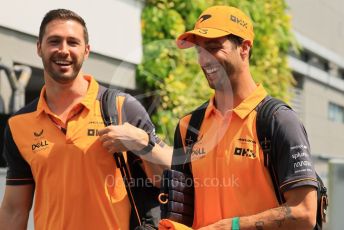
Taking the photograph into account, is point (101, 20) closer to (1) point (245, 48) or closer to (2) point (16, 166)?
(2) point (16, 166)

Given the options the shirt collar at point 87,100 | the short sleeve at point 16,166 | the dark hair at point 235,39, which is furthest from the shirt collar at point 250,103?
the short sleeve at point 16,166

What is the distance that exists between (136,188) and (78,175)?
0.32 metres

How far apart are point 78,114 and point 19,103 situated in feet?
13.7

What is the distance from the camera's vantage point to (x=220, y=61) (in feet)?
9.89

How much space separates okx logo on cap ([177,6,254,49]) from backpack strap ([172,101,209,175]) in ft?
1.13

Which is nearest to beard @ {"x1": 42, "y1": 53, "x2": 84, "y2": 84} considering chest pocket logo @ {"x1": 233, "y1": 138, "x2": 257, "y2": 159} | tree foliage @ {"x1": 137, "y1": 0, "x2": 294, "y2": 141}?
chest pocket logo @ {"x1": 233, "y1": 138, "x2": 257, "y2": 159}

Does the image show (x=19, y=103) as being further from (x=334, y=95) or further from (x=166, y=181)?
(x=334, y=95)

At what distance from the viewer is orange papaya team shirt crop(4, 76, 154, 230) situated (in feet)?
11.3

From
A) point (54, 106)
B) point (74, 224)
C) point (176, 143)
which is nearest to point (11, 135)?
point (54, 106)

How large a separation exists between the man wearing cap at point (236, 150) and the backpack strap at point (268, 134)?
24mm

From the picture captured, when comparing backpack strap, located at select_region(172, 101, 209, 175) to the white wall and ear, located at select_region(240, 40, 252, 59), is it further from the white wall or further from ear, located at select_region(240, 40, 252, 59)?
the white wall

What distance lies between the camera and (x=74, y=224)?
3459 millimetres

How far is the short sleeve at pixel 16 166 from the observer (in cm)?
370

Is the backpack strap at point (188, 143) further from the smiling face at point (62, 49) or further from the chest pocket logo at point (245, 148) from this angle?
the smiling face at point (62, 49)
